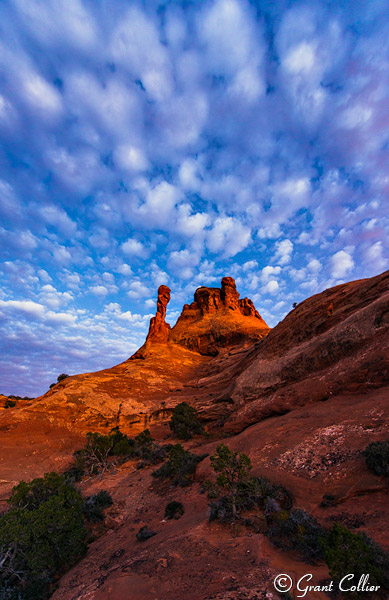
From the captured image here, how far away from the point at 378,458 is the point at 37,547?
40.4 ft

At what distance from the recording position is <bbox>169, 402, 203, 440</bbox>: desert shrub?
24500 millimetres

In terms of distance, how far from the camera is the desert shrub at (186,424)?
24500 millimetres

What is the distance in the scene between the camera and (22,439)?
2555 centimetres

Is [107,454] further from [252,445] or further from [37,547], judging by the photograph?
[252,445]

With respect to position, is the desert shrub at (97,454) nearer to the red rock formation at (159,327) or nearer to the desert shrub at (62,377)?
the red rock formation at (159,327)

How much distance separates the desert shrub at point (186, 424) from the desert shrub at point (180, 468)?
857 centimetres

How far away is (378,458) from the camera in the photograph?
7.52m

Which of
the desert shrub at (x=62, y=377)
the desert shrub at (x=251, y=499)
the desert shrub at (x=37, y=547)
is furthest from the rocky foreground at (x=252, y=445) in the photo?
the desert shrub at (x=62, y=377)

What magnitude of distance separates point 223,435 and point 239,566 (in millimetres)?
16093

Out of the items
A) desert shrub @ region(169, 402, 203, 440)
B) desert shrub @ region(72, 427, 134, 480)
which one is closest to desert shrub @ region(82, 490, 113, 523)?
desert shrub @ region(72, 427, 134, 480)

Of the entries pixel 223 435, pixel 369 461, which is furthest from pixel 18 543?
pixel 223 435

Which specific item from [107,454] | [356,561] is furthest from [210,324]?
[356,561]

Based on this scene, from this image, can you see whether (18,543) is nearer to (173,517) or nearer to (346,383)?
(173,517)

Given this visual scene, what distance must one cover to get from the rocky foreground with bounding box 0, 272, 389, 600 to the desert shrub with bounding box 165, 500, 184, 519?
48cm
